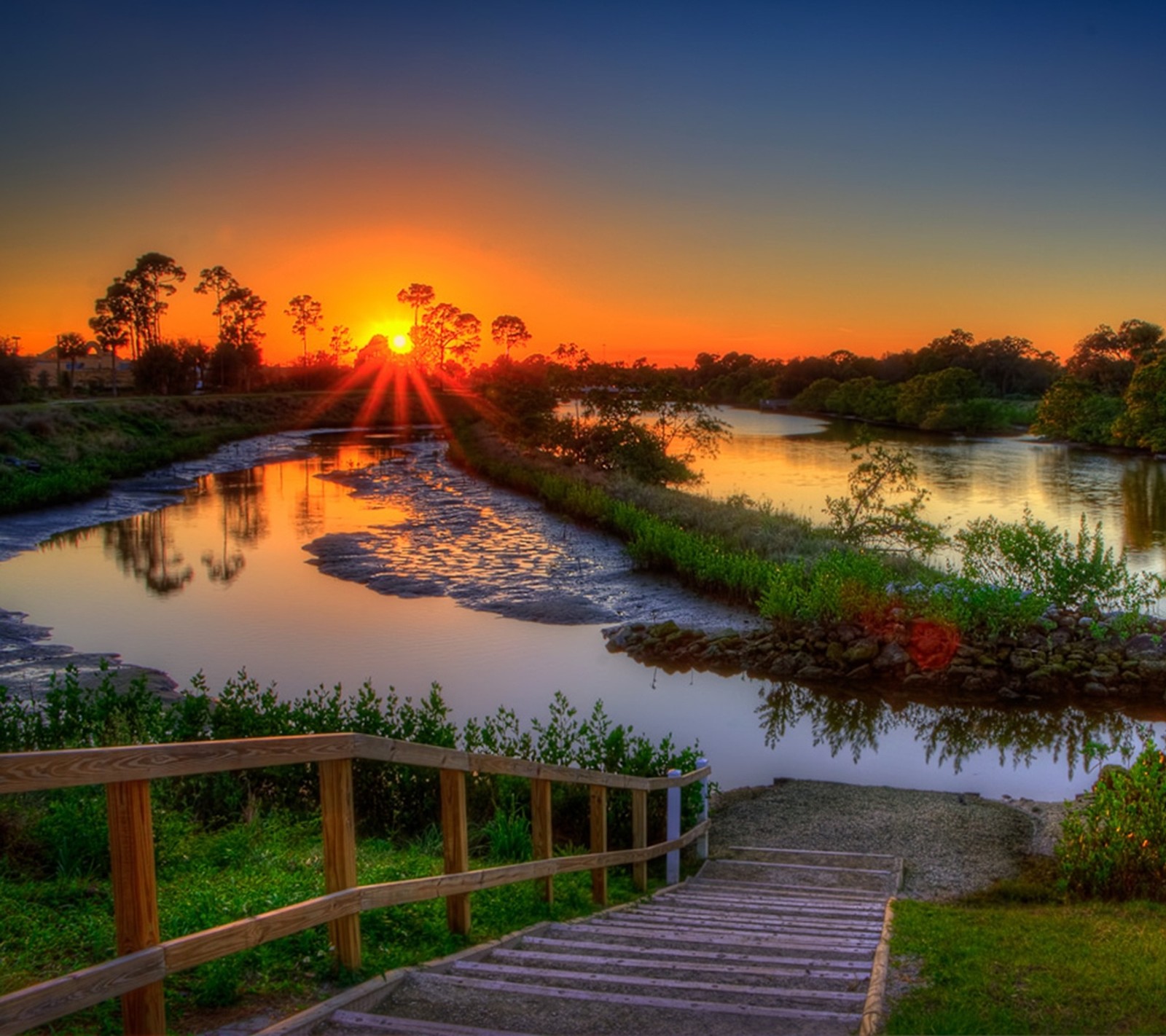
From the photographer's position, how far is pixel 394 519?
3688cm

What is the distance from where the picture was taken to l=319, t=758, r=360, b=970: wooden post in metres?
4.58

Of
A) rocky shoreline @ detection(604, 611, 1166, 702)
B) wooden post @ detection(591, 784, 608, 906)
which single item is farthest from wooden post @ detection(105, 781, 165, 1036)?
rocky shoreline @ detection(604, 611, 1166, 702)

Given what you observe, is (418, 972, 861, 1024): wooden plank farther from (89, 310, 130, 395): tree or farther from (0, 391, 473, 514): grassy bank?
(89, 310, 130, 395): tree

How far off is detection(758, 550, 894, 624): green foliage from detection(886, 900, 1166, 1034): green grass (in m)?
11.9

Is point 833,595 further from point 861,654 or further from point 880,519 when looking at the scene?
point 880,519

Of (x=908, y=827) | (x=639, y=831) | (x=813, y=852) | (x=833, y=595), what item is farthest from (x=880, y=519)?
(x=639, y=831)

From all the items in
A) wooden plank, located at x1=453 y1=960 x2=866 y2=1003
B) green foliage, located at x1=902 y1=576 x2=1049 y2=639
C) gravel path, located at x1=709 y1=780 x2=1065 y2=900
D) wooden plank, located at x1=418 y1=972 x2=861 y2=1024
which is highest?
wooden plank, located at x1=418 y1=972 x2=861 y2=1024

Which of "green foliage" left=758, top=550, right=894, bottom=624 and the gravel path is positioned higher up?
"green foliage" left=758, top=550, right=894, bottom=624

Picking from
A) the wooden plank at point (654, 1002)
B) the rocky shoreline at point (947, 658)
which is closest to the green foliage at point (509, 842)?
the wooden plank at point (654, 1002)

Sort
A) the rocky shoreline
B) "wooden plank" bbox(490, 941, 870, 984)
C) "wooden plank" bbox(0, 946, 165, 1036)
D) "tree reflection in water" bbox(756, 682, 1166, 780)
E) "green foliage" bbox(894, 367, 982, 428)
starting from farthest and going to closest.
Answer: "green foliage" bbox(894, 367, 982, 428)
the rocky shoreline
"tree reflection in water" bbox(756, 682, 1166, 780)
"wooden plank" bbox(490, 941, 870, 984)
"wooden plank" bbox(0, 946, 165, 1036)

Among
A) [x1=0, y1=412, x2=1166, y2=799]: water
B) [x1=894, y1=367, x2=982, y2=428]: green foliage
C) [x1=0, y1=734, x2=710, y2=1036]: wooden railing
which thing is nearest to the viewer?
[x1=0, y1=734, x2=710, y2=1036]: wooden railing

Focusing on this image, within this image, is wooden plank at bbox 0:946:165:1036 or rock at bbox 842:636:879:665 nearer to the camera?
wooden plank at bbox 0:946:165:1036

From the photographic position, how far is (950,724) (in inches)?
657

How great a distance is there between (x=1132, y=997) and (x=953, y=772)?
31.9ft
